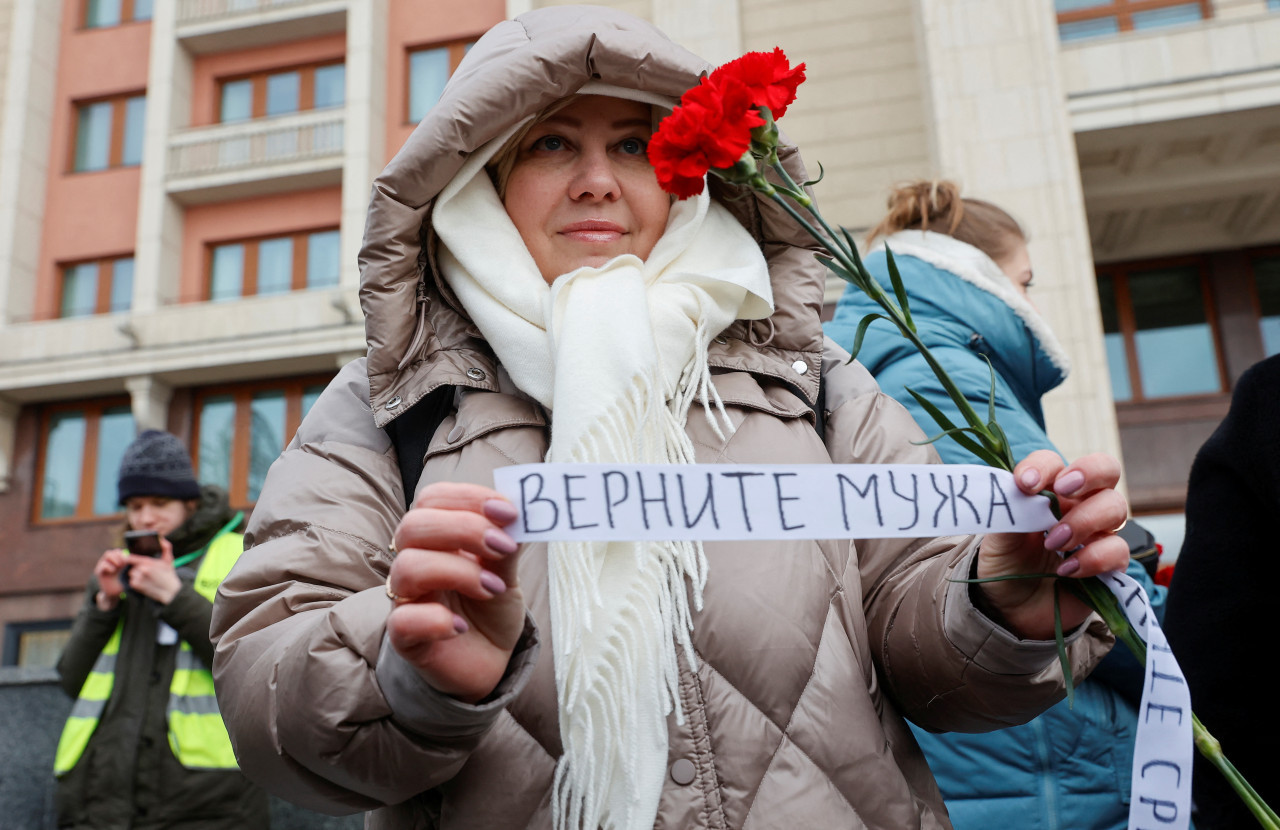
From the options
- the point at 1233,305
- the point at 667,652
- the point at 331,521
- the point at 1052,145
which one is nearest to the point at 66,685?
the point at 331,521

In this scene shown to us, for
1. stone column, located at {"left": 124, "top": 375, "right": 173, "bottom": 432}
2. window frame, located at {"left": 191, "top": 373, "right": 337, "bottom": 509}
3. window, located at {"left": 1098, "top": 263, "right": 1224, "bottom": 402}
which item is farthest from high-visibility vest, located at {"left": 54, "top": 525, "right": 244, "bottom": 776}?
stone column, located at {"left": 124, "top": 375, "right": 173, "bottom": 432}

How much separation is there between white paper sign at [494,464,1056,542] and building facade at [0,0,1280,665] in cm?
808

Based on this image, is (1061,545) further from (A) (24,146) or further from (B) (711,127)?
(A) (24,146)

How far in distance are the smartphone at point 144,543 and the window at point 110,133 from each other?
15493 mm

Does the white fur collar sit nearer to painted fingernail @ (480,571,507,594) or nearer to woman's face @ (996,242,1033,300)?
woman's face @ (996,242,1033,300)

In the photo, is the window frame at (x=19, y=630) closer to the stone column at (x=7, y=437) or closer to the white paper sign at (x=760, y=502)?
the stone column at (x=7, y=437)

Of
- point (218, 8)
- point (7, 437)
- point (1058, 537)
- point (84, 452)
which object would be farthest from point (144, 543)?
point (218, 8)

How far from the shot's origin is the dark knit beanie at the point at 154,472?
3.49 meters

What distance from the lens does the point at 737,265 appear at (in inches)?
62.8

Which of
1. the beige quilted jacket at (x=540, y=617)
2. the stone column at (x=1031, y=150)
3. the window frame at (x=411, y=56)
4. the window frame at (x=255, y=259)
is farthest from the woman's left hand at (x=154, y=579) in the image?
the window frame at (x=411, y=56)

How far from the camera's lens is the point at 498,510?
98cm

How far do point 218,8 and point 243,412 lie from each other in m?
6.44

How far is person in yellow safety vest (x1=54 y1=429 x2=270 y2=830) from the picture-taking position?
306 cm

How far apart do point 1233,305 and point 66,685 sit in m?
12.3
